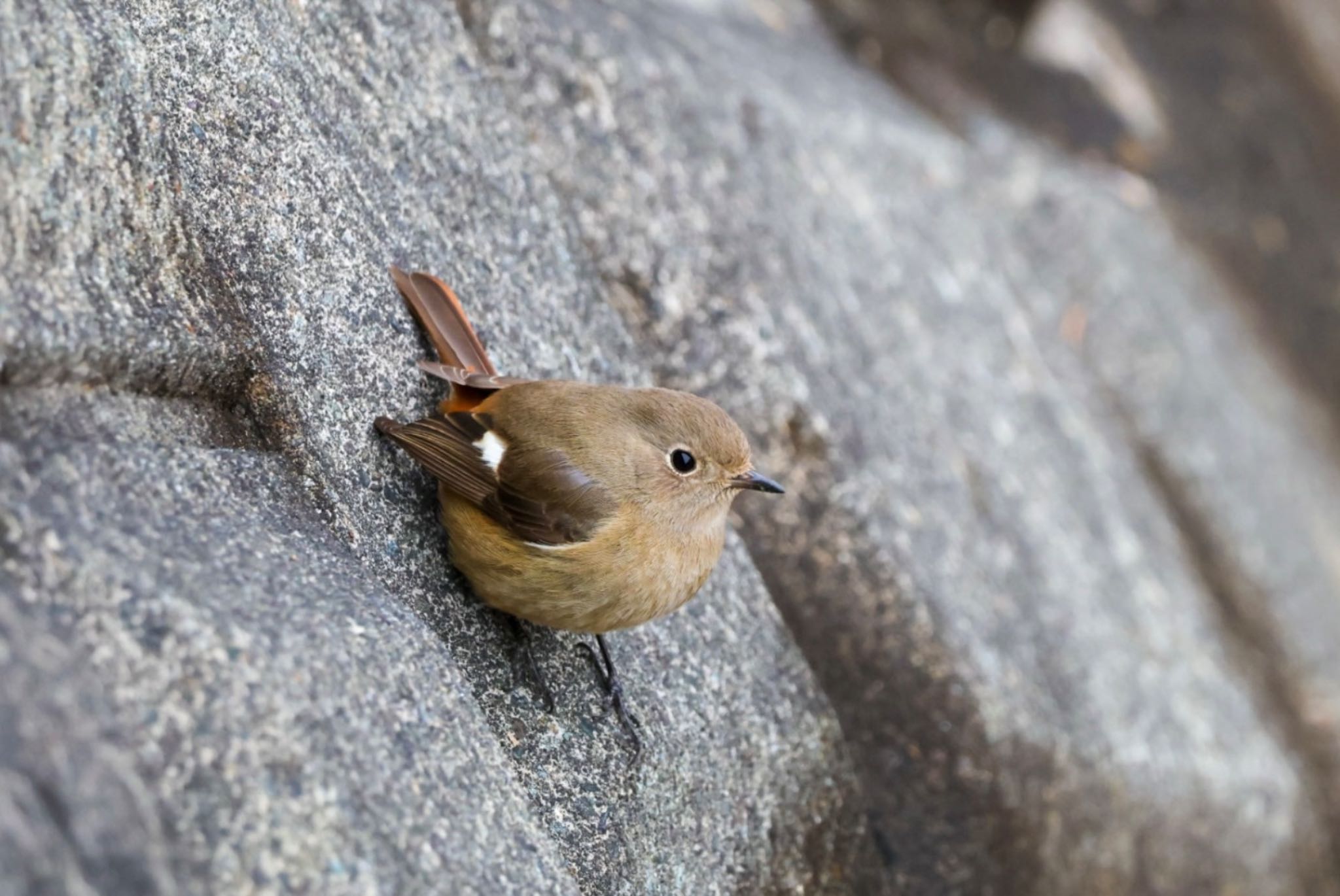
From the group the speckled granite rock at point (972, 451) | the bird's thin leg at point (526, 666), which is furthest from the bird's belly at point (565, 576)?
the speckled granite rock at point (972, 451)

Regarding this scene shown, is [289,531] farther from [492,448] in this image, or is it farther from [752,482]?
[752,482]

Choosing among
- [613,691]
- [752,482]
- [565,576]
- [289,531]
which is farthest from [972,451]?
[289,531]

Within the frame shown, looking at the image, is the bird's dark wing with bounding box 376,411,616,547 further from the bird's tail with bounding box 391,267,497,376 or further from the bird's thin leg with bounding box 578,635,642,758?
the bird's thin leg with bounding box 578,635,642,758

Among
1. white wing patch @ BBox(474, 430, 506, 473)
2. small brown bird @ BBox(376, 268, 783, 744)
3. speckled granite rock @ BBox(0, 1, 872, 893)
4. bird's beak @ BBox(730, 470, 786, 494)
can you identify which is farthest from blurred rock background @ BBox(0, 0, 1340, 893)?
bird's beak @ BBox(730, 470, 786, 494)

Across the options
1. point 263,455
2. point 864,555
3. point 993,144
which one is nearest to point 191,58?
point 263,455

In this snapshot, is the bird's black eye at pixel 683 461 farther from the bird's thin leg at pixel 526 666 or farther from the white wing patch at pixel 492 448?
the bird's thin leg at pixel 526 666

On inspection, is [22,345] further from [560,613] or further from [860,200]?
[860,200]
